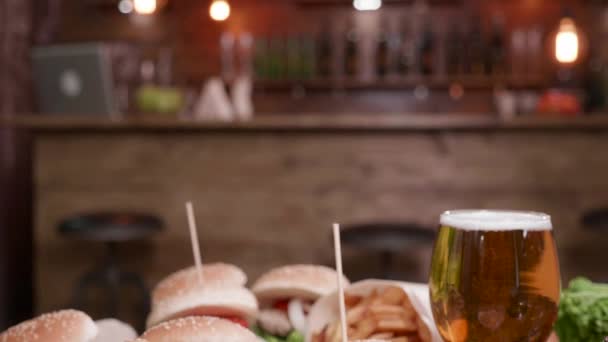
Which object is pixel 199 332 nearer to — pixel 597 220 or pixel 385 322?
pixel 385 322

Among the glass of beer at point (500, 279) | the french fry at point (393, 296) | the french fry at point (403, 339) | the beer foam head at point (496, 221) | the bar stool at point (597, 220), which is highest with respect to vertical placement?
the beer foam head at point (496, 221)

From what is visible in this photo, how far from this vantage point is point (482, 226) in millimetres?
823

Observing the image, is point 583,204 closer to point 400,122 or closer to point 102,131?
point 400,122

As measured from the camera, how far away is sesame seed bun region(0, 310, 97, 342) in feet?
3.34

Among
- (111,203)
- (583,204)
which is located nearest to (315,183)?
(111,203)

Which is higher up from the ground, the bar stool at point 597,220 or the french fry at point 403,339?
the french fry at point 403,339

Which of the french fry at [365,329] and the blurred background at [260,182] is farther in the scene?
the blurred background at [260,182]

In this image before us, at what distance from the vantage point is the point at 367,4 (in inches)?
214

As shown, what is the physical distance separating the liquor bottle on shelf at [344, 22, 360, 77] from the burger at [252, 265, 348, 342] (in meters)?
4.17

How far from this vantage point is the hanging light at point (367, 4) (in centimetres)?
541

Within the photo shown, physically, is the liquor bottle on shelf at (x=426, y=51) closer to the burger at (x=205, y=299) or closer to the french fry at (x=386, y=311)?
the burger at (x=205, y=299)

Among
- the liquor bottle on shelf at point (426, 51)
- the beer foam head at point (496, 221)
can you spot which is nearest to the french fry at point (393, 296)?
the beer foam head at point (496, 221)

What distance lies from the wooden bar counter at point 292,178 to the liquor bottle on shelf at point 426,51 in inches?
84.1

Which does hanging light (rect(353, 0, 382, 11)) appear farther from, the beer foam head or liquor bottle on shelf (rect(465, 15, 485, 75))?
the beer foam head
